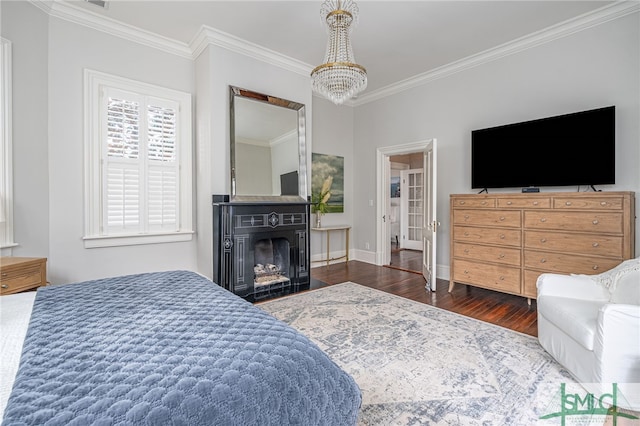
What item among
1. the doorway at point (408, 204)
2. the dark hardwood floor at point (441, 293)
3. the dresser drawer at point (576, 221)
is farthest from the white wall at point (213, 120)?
the dresser drawer at point (576, 221)

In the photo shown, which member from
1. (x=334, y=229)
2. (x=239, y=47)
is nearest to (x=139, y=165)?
(x=239, y=47)

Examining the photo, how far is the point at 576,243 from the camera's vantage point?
9.60 feet

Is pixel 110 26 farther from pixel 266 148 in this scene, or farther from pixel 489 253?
pixel 489 253

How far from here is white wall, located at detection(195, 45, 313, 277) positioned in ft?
11.9

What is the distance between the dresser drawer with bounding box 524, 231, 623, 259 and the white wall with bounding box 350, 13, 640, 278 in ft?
1.69

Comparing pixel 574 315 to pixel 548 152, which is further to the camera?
pixel 548 152

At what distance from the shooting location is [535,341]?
2516mm

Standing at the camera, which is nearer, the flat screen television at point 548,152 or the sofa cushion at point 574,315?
the sofa cushion at point 574,315

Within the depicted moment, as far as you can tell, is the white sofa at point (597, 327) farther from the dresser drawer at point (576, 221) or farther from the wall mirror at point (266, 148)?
the wall mirror at point (266, 148)

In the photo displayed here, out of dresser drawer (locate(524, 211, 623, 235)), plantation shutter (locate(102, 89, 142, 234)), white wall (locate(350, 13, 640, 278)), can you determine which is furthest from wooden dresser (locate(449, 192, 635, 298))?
plantation shutter (locate(102, 89, 142, 234))

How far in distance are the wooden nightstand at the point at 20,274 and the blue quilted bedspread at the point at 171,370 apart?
4.24 feet

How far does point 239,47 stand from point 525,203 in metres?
3.82

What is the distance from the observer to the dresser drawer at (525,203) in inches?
122

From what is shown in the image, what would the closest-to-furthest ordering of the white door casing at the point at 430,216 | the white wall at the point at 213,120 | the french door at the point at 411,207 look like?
the white wall at the point at 213,120
the white door casing at the point at 430,216
the french door at the point at 411,207
